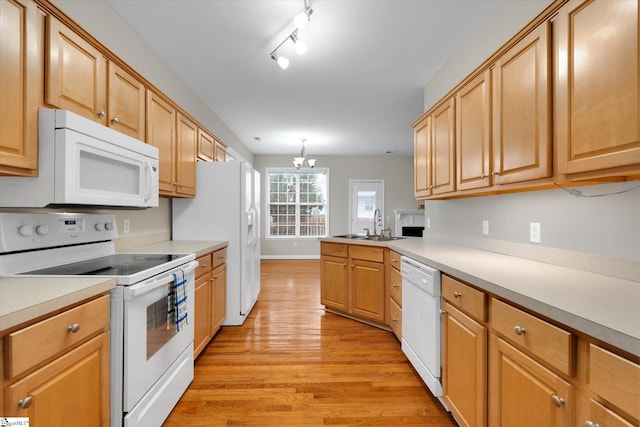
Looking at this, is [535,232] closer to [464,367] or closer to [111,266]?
[464,367]

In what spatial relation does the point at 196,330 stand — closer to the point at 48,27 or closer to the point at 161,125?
the point at 161,125

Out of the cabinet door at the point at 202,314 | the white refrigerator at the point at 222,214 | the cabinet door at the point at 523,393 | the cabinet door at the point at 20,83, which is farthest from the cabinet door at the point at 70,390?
the white refrigerator at the point at 222,214

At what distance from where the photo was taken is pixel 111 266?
5.41 feet

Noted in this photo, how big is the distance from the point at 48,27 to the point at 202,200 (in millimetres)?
1908

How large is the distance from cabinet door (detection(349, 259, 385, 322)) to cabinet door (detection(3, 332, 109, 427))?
2285 millimetres

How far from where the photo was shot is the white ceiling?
7.25 feet

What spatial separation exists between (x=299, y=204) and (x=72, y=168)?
6.31 m

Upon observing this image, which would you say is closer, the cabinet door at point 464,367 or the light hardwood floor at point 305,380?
the cabinet door at point 464,367

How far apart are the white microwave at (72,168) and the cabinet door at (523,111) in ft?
7.15

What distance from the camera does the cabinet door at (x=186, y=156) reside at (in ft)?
8.93

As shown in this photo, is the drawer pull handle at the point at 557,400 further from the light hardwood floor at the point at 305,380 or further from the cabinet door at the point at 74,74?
the cabinet door at the point at 74,74

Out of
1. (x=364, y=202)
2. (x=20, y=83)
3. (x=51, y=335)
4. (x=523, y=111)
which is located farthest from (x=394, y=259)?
(x=364, y=202)

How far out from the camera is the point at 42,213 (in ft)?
5.15

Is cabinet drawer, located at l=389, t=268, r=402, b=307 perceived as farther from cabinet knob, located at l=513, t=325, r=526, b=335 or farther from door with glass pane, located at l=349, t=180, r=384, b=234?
door with glass pane, located at l=349, t=180, r=384, b=234
